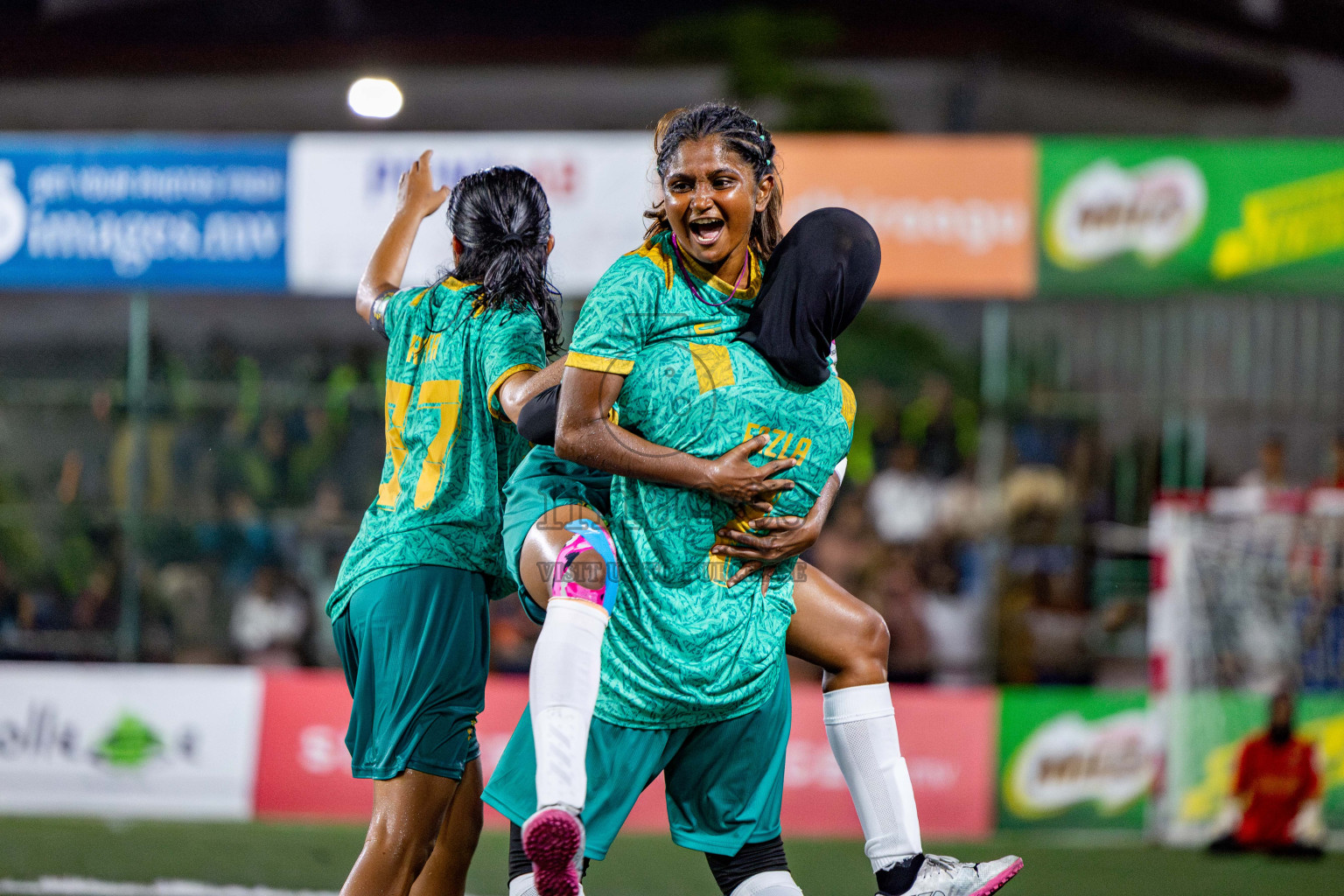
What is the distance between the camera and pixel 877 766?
3.21 metres

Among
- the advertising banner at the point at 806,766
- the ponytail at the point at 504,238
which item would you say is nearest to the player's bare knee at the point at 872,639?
the ponytail at the point at 504,238

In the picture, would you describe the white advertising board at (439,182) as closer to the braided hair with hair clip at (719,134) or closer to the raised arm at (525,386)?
the raised arm at (525,386)

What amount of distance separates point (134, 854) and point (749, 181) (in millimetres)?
5423

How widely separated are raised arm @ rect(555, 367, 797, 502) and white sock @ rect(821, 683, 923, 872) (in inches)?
24.4

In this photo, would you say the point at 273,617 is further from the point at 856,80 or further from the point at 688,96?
the point at 856,80

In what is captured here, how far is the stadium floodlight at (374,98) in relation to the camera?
12830 mm

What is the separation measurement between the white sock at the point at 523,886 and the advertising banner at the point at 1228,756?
613cm

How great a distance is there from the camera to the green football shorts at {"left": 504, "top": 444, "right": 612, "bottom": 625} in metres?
3.05

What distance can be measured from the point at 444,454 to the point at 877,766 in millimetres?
1254

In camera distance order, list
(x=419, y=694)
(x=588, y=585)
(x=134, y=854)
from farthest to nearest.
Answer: (x=134, y=854) < (x=419, y=694) < (x=588, y=585)

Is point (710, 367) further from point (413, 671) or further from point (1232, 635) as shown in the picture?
point (1232, 635)

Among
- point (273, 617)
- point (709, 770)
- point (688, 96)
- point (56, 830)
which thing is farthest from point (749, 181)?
point (688, 96)

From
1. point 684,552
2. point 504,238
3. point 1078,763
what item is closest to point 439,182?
point 1078,763

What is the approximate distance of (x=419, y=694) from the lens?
11.1 ft
